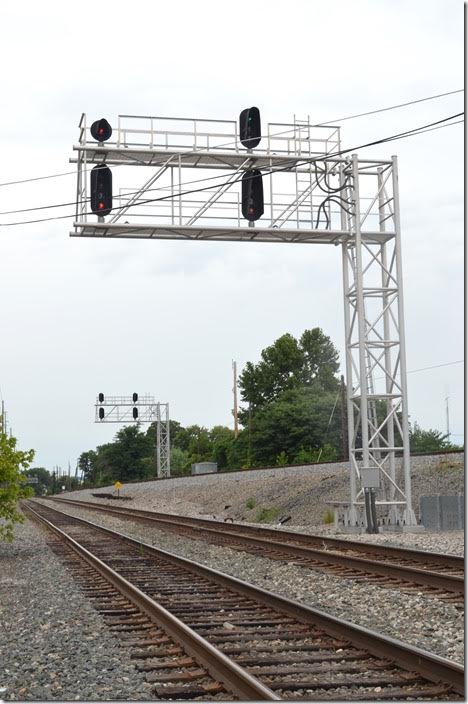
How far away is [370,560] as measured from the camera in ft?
46.6

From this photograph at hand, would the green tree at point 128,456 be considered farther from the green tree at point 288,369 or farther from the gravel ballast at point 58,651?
the gravel ballast at point 58,651

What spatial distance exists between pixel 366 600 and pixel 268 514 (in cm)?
2162

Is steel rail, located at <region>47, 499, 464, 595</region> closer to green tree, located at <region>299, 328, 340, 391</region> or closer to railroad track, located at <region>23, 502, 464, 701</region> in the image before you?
railroad track, located at <region>23, 502, 464, 701</region>

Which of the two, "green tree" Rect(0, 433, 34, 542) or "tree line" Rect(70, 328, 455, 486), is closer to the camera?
"green tree" Rect(0, 433, 34, 542)

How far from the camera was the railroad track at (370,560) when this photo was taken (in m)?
11.4

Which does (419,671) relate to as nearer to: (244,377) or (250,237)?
(250,237)

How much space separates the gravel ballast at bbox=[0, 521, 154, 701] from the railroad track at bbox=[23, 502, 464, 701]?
0.67 ft

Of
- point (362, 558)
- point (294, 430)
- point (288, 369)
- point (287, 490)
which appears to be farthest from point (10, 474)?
point (288, 369)

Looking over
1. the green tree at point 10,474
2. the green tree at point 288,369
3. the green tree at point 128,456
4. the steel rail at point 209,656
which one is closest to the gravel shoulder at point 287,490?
the green tree at point 10,474

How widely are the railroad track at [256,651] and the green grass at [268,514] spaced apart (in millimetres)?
19346

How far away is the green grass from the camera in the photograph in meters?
31.5

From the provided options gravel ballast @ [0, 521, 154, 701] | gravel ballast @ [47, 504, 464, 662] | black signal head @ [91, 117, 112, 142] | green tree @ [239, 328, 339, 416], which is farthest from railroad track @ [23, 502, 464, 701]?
green tree @ [239, 328, 339, 416]

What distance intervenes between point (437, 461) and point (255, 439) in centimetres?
3939

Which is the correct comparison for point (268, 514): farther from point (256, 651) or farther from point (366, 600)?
point (256, 651)
